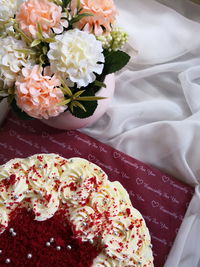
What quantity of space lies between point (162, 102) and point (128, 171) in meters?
0.24

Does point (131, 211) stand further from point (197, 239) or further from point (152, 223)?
point (197, 239)

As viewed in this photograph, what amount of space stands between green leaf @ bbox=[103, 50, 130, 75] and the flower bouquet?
1.4 inches

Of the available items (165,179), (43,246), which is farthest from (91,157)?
(43,246)

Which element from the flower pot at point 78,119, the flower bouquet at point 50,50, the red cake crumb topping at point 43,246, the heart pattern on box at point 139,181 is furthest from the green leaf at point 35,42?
the heart pattern on box at point 139,181

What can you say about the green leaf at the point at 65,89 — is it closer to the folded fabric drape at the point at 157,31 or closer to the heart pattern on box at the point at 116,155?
the heart pattern on box at the point at 116,155

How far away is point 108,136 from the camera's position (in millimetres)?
1068

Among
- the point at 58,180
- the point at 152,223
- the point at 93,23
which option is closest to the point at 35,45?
the point at 93,23

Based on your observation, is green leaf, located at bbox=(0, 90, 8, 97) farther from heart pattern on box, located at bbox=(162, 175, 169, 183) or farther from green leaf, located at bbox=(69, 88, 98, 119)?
heart pattern on box, located at bbox=(162, 175, 169, 183)

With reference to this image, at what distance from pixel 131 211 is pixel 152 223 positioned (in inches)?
6.4

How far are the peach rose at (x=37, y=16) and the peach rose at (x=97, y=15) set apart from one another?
0.17ft

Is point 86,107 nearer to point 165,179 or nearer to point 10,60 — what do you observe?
point 10,60

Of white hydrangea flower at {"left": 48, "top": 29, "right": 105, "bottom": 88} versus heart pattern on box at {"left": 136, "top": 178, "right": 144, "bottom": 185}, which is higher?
white hydrangea flower at {"left": 48, "top": 29, "right": 105, "bottom": 88}

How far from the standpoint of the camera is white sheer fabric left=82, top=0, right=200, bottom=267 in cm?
101

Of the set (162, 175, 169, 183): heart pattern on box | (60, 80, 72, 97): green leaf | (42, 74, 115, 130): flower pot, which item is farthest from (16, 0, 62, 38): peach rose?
(162, 175, 169, 183): heart pattern on box
